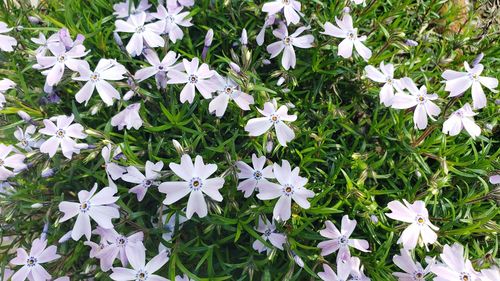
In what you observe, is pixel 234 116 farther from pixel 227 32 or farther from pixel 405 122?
pixel 405 122

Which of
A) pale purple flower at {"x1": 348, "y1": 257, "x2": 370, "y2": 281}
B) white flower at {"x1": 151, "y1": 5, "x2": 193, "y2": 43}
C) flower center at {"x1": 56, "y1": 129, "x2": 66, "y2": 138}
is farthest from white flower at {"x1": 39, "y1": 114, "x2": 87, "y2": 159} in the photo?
pale purple flower at {"x1": 348, "y1": 257, "x2": 370, "y2": 281}

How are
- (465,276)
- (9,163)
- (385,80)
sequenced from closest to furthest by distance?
(465,276) → (9,163) → (385,80)

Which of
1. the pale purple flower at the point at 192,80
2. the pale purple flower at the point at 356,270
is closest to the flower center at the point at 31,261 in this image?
the pale purple flower at the point at 192,80

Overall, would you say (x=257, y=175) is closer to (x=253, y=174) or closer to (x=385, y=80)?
(x=253, y=174)

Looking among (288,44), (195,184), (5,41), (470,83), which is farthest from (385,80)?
(5,41)

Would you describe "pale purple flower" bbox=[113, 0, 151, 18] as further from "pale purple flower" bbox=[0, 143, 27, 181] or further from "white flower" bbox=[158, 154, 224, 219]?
"white flower" bbox=[158, 154, 224, 219]

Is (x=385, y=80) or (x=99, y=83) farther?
(x=385, y=80)
